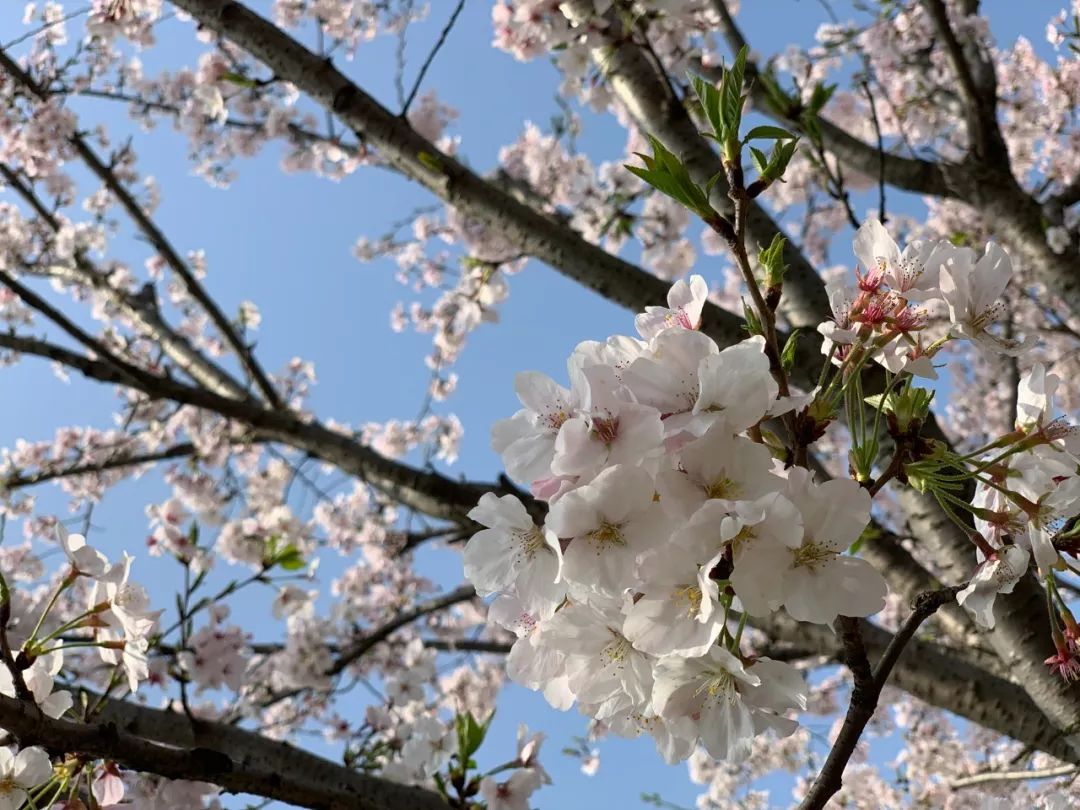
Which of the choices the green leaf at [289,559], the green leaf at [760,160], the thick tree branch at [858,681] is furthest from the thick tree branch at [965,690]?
the green leaf at [289,559]

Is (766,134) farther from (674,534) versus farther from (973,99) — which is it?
(973,99)

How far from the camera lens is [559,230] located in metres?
2.71

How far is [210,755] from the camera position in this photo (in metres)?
1.28

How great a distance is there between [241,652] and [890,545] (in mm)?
3042

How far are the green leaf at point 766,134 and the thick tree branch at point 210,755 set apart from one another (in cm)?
130

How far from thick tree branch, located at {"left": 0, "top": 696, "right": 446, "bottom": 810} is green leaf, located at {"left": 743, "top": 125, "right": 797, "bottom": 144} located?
1298 mm

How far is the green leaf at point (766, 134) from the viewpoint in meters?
0.99

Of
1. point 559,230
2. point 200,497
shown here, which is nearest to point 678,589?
point 559,230

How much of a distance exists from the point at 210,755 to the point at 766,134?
4.38ft

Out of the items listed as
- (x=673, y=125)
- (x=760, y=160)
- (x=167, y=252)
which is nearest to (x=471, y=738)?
(x=760, y=160)

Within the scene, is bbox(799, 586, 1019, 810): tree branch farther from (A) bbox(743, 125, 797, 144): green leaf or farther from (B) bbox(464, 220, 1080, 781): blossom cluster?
(A) bbox(743, 125, 797, 144): green leaf

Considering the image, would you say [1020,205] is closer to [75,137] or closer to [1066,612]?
[1066,612]

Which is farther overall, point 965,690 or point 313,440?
point 313,440

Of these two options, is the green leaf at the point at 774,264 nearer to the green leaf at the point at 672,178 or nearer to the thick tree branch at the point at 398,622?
the green leaf at the point at 672,178
